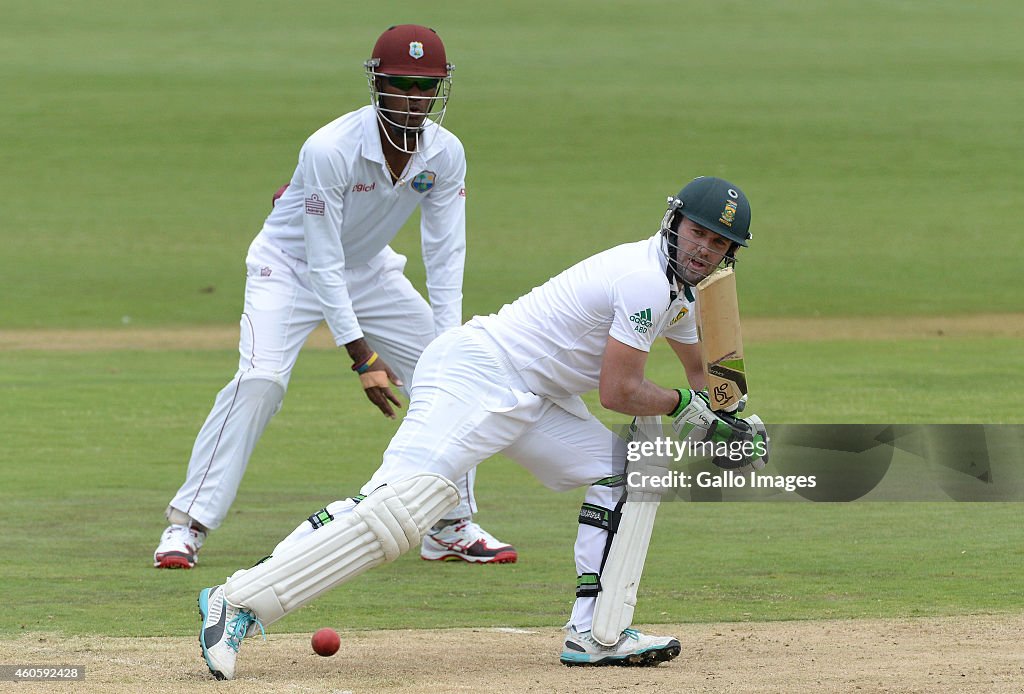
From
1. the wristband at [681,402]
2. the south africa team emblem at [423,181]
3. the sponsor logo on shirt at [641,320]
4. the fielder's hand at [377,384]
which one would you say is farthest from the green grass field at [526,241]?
the south africa team emblem at [423,181]

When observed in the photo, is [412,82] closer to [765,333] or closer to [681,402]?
[681,402]

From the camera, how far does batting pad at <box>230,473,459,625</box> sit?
5.57 m

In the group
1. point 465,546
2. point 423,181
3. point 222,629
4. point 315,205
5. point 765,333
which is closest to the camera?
point 222,629

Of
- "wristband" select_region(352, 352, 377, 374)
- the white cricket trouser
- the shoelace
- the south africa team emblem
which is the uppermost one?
the south africa team emblem

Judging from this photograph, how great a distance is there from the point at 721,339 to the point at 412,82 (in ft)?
7.75

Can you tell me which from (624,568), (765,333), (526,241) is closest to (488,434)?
(624,568)

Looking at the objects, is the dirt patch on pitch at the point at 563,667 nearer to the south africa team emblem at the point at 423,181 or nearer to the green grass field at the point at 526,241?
the green grass field at the point at 526,241

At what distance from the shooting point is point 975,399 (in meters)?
15.5

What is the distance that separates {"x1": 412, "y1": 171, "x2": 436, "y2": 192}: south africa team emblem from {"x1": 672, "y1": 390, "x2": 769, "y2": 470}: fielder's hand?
2.38 meters

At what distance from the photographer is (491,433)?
19.3ft

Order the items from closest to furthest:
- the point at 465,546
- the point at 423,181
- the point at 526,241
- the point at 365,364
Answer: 1. the point at 365,364
2. the point at 423,181
3. the point at 465,546
4. the point at 526,241

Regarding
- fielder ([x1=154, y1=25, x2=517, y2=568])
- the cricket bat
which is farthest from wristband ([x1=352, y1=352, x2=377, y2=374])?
the cricket bat

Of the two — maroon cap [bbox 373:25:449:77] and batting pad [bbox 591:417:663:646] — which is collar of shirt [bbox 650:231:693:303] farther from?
maroon cap [bbox 373:25:449:77]

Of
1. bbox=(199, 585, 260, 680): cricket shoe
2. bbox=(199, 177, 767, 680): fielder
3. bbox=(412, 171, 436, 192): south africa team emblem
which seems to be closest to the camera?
bbox=(199, 585, 260, 680): cricket shoe
